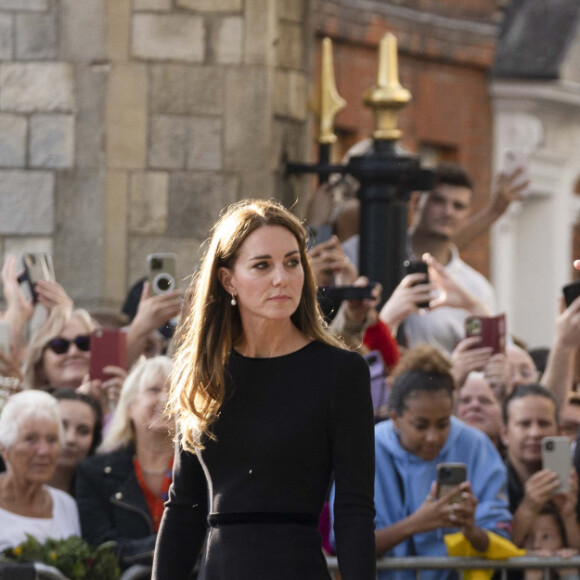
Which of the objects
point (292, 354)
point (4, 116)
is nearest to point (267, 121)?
point (4, 116)

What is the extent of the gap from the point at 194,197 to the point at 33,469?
297 centimetres

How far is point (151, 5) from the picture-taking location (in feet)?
32.8

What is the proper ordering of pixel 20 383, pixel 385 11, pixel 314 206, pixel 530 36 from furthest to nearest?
pixel 530 36 → pixel 385 11 → pixel 314 206 → pixel 20 383

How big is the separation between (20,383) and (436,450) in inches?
70.3

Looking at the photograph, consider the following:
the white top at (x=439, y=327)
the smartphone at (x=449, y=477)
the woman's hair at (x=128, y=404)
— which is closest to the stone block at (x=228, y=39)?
the white top at (x=439, y=327)

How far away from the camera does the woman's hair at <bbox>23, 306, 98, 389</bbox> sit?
8.37m

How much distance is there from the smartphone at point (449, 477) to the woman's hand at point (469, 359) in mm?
1172

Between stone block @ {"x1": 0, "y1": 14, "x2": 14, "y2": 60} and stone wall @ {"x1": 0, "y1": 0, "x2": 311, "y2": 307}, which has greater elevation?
stone block @ {"x1": 0, "y1": 14, "x2": 14, "y2": 60}

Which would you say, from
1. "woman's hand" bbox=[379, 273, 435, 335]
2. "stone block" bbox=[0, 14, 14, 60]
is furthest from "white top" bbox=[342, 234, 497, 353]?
"stone block" bbox=[0, 14, 14, 60]

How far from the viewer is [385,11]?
17.8 metres

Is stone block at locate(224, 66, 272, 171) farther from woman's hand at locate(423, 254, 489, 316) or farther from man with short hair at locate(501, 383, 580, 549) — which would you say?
man with short hair at locate(501, 383, 580, 549)

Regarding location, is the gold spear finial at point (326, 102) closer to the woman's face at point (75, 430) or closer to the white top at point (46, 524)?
the woman's face at point (75, 430)

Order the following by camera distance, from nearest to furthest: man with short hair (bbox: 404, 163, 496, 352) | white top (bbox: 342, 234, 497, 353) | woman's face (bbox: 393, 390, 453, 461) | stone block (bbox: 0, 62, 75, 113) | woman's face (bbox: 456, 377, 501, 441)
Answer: woman's face (bbox: 393, 390, 453, 461)
woman's face (bbox: 456, 377, 501, 441)
white top (bbox: 342, 234, 497, 353)
man with short hair (bbox: 404, 163, 496, 352)
stone block (bbox: 0, 62, 75, 113)

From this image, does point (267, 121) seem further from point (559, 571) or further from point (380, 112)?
point (559, 571)
